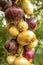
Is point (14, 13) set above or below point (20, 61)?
above

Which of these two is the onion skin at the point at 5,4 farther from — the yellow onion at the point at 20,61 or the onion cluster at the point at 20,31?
the yellow onion at the point at 20,61

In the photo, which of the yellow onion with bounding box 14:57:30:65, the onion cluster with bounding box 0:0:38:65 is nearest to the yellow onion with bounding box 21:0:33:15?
the onion cluster with bounding box 0:0:38:65

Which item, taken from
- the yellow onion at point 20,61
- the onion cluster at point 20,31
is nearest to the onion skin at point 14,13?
the onion cluster at point 20,31

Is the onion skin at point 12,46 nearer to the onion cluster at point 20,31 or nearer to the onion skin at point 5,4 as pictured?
the onion cluster at point 20,31

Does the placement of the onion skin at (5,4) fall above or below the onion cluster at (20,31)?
above

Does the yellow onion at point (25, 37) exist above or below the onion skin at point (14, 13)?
below

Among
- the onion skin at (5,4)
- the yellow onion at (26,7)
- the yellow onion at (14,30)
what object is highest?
the onion skin at (5,4)

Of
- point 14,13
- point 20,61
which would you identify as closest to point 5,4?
point 14,13

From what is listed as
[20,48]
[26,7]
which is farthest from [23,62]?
[26,7]

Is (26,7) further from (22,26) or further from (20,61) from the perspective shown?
(20,61)

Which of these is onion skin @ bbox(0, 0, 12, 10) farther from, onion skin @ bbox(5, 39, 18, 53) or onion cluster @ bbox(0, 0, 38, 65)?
onion skin @ bbox(5, 39, 18, 53)

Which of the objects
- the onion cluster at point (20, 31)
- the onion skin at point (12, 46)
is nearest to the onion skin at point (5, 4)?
the onion cluster at point (20, 31)

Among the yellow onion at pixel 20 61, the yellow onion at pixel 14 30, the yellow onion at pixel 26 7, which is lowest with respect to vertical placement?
the yellow onion at pixel 20 61
